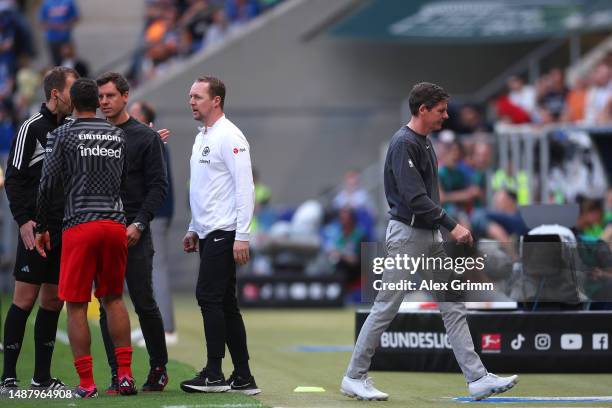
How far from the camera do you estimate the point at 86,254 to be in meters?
8.27

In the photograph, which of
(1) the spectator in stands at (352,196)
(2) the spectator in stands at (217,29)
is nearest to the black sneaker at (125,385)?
(1) the spectator in stands at (352,196)

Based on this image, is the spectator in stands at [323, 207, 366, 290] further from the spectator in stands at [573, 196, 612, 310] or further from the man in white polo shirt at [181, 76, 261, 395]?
the man in white polo shirt at [181, 76, 261, 395]

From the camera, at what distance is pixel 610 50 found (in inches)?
827

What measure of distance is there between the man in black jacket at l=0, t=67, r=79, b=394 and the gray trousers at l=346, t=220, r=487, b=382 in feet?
6.88

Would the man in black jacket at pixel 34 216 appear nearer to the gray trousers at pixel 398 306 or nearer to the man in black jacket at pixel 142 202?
the man in black jacket at pixel 142 202

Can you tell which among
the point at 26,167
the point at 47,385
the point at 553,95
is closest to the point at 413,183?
the point at 26,167

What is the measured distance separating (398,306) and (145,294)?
1692 millimetres

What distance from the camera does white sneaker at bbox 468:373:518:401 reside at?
830cm

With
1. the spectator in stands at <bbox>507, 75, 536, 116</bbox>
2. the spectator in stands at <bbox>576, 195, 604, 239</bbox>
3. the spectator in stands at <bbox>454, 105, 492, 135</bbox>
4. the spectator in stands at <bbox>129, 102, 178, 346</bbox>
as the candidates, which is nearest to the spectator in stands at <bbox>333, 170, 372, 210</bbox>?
the spectator in stands at <bbox>454, 105, 492, 135</bbox>

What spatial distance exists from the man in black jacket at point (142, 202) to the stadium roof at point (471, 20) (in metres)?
11.3

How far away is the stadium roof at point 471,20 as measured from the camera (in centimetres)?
2000

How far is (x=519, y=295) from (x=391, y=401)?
6.97ft

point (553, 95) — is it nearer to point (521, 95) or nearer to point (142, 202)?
point (521, 95)

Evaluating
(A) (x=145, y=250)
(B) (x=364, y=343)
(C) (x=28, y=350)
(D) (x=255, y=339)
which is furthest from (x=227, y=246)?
(D) (x=255, y=339)
